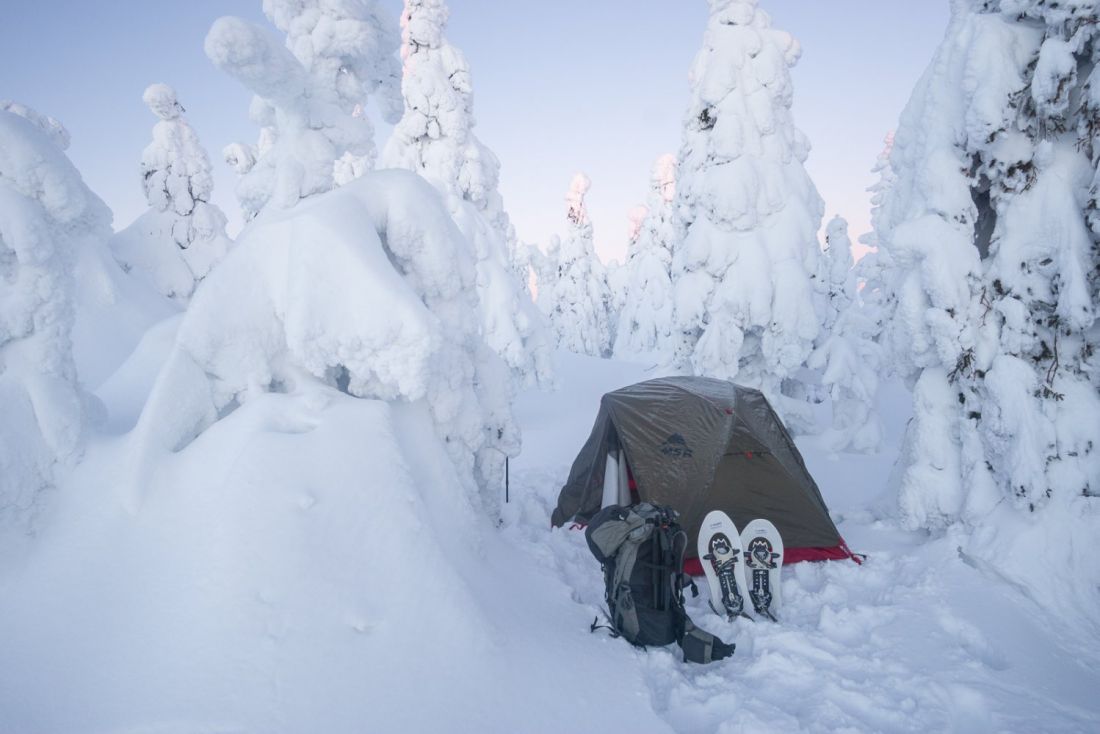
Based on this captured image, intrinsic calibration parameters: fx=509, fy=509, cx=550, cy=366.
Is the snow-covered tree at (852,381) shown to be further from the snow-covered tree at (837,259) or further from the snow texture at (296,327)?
the snow texture at (296,327)

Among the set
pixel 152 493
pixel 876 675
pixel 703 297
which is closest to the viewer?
pixel 152 493

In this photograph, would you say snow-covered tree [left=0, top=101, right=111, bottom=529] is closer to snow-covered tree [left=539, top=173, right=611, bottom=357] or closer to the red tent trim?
the red tent trim

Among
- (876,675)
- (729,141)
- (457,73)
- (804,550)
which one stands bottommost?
(804,550)

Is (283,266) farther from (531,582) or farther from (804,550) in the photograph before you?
(804,550)

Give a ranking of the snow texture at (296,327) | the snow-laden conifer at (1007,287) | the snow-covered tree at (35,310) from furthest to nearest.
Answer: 1. the snow-laden conifer at (1007,287)
2. the snow texture at (296,327)
3. the snow-covered tree at (35,310)

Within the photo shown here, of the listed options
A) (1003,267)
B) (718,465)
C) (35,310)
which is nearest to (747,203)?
(1003,267)

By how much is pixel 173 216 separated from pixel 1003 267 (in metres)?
20.4

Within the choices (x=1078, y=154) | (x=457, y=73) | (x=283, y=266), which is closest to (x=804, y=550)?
(x=1078, y=154)

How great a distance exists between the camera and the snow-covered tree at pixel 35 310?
11.7ft

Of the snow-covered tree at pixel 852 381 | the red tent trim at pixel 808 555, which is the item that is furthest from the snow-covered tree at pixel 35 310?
the snow-covered tree at pixel 852 381

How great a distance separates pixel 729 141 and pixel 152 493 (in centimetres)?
1066

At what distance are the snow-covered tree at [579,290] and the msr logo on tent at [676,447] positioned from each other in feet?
91.7

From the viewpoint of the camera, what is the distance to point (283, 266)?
4.32m

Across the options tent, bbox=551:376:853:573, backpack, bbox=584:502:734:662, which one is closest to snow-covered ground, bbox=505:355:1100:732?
backpack, bbox=584:502:734:662
